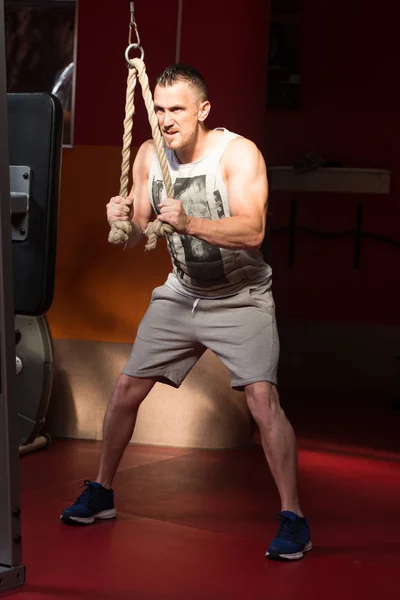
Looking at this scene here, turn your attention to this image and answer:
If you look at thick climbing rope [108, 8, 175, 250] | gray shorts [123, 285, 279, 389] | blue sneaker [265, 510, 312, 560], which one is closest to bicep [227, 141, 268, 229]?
thick climbing rope [108, 8, 175, 250]

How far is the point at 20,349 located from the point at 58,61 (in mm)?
1465

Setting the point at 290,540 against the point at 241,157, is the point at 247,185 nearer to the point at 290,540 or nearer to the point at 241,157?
the point at 241,157

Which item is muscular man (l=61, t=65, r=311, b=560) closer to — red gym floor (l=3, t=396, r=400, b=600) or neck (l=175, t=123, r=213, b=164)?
neck (l=175, t=123, r=213, b=164)

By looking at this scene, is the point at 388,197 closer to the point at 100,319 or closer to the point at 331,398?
the point at 331,398

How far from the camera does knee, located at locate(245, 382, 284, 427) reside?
3.55 meters

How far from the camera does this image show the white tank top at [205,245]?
363 centimetres

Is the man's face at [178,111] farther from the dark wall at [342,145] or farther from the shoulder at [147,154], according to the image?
the dark wall at [342,145]

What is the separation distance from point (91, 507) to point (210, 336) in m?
0.77

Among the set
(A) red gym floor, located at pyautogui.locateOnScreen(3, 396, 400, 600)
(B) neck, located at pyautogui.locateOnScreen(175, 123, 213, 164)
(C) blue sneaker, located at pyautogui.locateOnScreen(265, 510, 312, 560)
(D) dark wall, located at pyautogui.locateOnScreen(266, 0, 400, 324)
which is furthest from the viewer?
(D) dark wall, located at pyautogui.locateOnScreen(266, 0, 400, 324)

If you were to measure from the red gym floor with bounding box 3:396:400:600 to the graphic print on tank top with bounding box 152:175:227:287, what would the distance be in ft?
3.05

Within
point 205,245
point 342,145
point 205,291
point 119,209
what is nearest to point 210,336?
point 205,291

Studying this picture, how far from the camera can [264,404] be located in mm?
3553

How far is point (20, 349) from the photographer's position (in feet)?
16.7

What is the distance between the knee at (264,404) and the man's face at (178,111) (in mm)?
869
